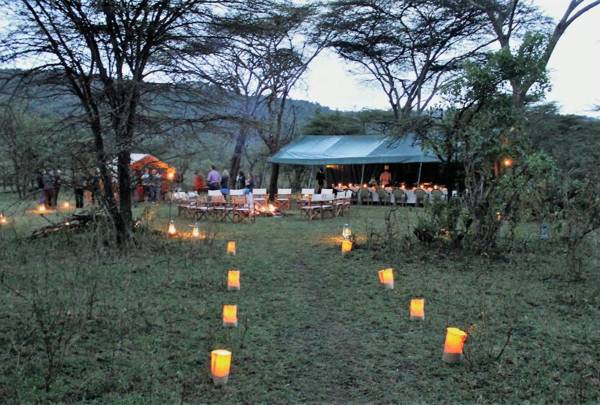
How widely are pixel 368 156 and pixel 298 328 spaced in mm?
14751

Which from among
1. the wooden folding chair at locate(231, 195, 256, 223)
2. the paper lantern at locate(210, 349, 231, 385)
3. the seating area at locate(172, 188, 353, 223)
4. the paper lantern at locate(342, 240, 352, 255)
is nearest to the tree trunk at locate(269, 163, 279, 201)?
the seating area at locate(172, 188, 353, 223)

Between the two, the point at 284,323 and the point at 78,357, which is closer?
the point at 78,357

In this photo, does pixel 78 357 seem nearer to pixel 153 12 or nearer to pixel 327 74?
pixel 153 12

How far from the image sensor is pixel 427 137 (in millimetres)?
8383

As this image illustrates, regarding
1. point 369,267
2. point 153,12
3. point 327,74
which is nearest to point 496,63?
point 369,267

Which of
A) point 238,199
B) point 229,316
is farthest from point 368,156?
point 229,316

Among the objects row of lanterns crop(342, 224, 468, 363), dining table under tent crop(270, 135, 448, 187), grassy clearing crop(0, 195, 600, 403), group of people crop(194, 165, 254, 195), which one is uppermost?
dining table under tent crop(270, 135, 448, 187)

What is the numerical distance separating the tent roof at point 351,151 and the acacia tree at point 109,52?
35.2 feet

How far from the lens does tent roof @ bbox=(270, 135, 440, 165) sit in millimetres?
18094

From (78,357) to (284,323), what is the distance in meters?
1.75

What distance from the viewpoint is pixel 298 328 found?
443cm

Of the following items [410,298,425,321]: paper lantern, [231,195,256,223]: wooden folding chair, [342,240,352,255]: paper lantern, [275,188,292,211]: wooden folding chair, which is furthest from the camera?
[275,188,292,211]: wooden folding chair

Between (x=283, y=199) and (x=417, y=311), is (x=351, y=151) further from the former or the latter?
(x=417, y=311)

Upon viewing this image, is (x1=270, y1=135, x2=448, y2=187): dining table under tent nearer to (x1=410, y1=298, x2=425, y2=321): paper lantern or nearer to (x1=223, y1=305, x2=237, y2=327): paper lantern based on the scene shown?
(x1=410, y1=298, x2=425, y2=321): paper lantern
